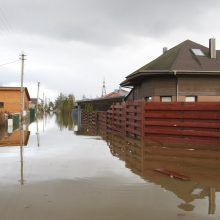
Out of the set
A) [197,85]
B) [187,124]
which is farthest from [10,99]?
[187,124]

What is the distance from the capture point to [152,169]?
32.5ft

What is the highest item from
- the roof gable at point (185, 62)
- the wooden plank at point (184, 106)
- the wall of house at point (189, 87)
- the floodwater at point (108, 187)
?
the roof gable at point (185, 62)

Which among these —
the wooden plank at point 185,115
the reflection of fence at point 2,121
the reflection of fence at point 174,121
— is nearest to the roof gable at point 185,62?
the reflection of fence at point 174,121

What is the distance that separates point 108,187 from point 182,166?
3.43 m

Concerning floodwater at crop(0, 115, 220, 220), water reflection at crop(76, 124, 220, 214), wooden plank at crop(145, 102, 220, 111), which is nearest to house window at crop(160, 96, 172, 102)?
wooden plank at crop(145, 102, 220, 111)

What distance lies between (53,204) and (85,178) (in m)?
2.44

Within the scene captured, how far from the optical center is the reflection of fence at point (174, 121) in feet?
47.5

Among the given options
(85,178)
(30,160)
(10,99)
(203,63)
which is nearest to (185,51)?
(203,63)

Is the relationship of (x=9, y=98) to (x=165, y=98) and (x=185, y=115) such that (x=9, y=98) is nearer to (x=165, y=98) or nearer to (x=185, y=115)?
(x=165, y=98)

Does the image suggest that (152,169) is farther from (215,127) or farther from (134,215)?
(215,127)

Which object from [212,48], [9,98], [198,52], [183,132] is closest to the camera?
[183,132]

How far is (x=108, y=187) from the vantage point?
25.2ft

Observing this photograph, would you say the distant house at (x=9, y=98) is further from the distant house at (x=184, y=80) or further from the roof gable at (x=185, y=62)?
the distant house at (x=184, y=80)

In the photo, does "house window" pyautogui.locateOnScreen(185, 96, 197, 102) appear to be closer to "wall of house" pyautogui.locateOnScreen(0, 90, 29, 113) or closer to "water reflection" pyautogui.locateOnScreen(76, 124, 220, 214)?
"water reflection" pyautogui.locateOnScreen(76, 124, 220, 214)
